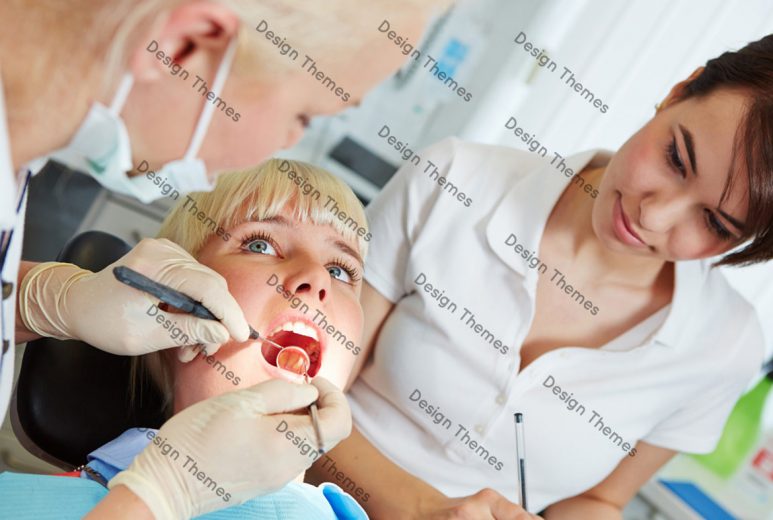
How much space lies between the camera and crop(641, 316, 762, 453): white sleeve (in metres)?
1.52

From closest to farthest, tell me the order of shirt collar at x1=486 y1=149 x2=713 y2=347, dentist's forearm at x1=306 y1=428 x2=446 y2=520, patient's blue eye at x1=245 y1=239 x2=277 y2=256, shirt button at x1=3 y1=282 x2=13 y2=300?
shirt button at x1=3 y1=282 x2=13 y2=300, patient's blue eye at x1=245 y1=239 x2=277 y2=256, dentist's forearm at x1=306 y1=428 x2=446 y2=520, shirt collar at x1=486 y1=149 x2=713 y2=347

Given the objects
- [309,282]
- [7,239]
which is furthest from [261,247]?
[7,239]

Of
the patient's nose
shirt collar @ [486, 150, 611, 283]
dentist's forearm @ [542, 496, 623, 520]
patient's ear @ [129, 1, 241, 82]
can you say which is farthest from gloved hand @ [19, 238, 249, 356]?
dentist's forearm @ [542, 496, 623, 520]

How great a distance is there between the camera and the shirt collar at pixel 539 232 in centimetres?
143

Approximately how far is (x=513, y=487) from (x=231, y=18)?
4.04ft

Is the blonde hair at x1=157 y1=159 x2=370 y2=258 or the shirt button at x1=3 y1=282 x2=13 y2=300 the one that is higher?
the blonde hair at x1=157 y1=159 x2=370 y2=258

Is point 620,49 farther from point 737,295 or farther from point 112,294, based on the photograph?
point 112,294

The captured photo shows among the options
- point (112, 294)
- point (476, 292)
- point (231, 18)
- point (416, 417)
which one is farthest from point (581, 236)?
point (231, 18)

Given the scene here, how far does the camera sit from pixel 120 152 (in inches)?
23.8

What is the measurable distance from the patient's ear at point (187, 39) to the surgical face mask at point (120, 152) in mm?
11

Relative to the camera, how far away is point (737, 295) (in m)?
1.56

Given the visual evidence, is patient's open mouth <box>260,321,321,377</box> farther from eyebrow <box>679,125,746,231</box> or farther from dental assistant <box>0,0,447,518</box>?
eyebrow <box>679,125,746,231</box>

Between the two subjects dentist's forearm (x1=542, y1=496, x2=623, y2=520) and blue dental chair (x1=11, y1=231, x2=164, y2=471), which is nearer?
blue dental chair (x1=11, y1=231, x2=164, y2=471)

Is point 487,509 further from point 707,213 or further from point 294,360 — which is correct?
point 707,213
